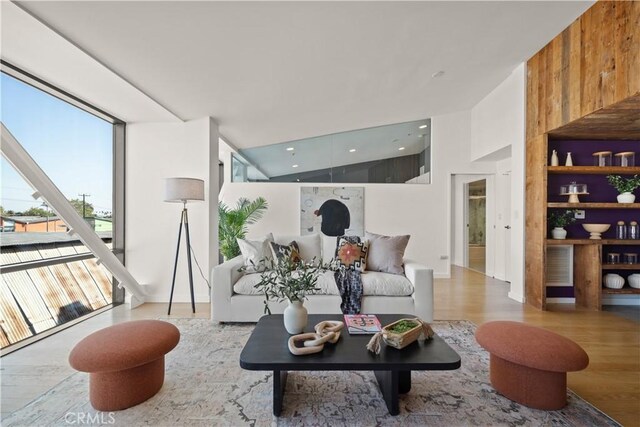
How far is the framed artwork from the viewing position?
5.88m

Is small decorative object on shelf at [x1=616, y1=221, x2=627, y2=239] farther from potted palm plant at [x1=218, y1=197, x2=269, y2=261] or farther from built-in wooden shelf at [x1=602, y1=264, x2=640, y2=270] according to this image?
potted palm plant at [x1=218, y1=197, x2=269, y2=261]

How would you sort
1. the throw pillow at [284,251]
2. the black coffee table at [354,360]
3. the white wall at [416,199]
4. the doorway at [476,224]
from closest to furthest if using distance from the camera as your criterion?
the black coffee table at [354,360] < the throw pillow at [284,251] < the white wall at [416,199] < the doorway at [476,224]

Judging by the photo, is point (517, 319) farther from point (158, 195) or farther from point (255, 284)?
point (158, 195)

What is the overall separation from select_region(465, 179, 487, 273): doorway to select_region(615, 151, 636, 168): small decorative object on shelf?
2491 mm

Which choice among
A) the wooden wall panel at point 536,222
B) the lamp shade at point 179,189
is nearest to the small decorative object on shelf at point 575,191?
the wooden wall panel at point 536,222

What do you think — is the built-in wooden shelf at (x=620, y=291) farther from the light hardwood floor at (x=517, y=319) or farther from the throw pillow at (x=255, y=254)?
the throw pillow at (x=255, y=254)

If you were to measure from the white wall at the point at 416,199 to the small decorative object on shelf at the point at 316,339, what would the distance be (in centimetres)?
399

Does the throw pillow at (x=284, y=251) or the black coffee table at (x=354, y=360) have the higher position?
the throw pillow at (x=284, y=251)

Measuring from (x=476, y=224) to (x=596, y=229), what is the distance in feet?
8.95

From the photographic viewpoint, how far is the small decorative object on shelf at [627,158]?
3899mm

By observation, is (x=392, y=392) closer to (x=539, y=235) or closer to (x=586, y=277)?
(x=539, y=235)

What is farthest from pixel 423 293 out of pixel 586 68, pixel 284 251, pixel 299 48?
pixel 586 68

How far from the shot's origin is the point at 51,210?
2.94m

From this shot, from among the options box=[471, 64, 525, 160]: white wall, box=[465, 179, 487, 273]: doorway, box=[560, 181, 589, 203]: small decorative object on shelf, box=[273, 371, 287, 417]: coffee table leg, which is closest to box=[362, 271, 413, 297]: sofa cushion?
box=[273, 371, 287, 417]: coffee table leg
